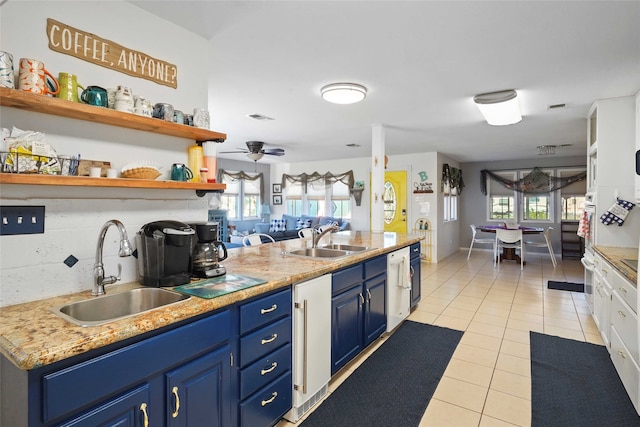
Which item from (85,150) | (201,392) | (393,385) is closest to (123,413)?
(201,392)

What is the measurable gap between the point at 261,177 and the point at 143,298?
24.9 ft

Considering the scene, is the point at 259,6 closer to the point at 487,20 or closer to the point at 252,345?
the point at 487,20

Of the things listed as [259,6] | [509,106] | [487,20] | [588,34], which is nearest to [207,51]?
[259,6]

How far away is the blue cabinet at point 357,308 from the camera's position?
2.36 meters

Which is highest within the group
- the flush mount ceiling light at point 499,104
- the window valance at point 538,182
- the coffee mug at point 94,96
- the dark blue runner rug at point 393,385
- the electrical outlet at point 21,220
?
the flush mount ceiling light at point 499,104

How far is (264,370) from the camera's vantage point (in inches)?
69.3

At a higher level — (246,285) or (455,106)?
(455,106)

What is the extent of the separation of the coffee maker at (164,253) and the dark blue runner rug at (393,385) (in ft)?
3.79

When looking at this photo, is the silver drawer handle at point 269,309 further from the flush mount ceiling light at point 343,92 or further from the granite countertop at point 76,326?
the flush mount ceiling light at point 343,92

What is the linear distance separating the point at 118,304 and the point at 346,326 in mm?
1496

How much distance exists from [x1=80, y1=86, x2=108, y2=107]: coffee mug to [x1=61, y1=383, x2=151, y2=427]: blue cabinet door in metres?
1.26

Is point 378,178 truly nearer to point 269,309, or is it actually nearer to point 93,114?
point 269,309

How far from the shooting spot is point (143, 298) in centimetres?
169

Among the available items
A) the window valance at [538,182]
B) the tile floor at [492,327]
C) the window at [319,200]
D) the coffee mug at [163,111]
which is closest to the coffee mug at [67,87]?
the coffee mug at [163,111]
